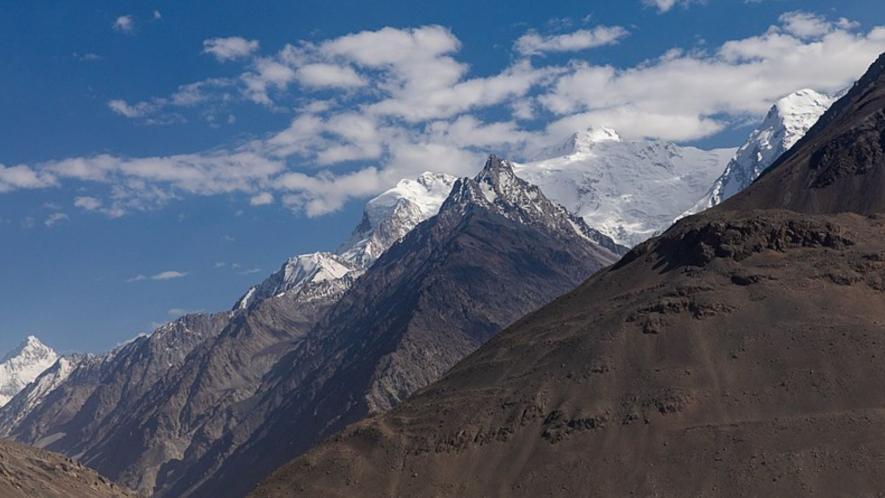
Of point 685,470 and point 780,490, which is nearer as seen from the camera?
point 780,490

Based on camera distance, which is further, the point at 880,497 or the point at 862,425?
the point at 862,425

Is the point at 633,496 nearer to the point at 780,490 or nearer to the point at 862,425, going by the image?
the point at 780,490

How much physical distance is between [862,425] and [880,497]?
785 inches

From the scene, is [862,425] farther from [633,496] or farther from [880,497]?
[633,496]

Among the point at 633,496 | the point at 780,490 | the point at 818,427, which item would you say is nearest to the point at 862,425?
the point at 818,427

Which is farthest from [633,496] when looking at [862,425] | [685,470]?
[862,425]

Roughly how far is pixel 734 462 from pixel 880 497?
82.0 ft

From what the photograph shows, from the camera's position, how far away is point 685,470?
200 meters

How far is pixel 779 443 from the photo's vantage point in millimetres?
196750

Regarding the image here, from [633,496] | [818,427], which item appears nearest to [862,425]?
[818,427]

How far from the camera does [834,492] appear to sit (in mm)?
181000

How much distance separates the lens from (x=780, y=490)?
185 metres

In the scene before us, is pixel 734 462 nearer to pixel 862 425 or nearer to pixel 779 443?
pixel 779 443

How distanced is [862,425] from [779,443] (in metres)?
12.4
